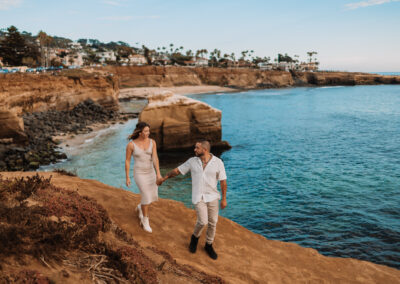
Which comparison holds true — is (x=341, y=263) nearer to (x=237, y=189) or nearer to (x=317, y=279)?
(x=317, y=279)

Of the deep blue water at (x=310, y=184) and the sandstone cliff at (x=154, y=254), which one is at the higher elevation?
the sandstone cliff at (x=154, y=254)

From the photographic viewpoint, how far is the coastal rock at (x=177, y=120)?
20062 millimetres

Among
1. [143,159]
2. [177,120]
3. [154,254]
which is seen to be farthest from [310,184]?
[154,254]

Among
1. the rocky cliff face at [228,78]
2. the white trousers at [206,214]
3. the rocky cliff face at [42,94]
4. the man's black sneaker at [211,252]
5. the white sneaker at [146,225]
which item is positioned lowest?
the man's black sneaker at [211,252]

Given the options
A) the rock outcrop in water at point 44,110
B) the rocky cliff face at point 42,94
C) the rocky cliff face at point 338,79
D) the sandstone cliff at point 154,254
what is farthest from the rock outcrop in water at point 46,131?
the rocky cliff face at point 338,79

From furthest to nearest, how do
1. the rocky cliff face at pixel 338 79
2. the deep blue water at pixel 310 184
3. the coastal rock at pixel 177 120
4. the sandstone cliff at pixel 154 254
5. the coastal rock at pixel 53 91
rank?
the rocky cliff face at pixel 338 79 → the coastal rock at pixel 53 91 → the coastal rock at pixel 177 120 → the deep blue water at pixel 310 184 → the sandstone cliff at pixel 154 254

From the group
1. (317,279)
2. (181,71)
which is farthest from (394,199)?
(181,71)

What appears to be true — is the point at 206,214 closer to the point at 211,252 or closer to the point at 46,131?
the point at 211,252

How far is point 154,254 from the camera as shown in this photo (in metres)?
5.09

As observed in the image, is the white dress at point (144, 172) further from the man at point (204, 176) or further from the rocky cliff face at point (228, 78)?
the rocky cliff face at point (228, 78)

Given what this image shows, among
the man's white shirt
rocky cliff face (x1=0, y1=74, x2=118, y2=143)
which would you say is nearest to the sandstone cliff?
the man's white shirt

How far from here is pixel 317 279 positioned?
20.4 ft

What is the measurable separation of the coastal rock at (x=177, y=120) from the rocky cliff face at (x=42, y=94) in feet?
28.7

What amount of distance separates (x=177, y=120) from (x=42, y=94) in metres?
19.5
